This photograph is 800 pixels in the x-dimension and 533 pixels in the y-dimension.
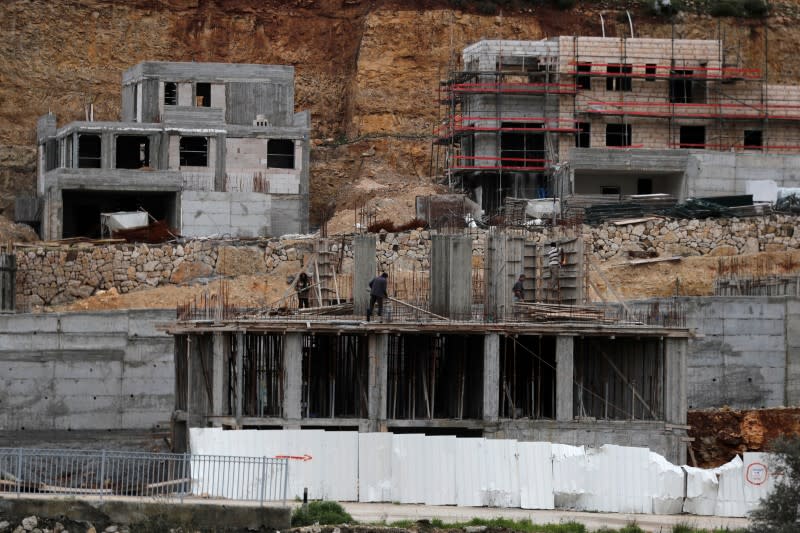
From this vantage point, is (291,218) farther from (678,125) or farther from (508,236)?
(508,236)

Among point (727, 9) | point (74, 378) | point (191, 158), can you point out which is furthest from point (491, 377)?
point (727, 9)

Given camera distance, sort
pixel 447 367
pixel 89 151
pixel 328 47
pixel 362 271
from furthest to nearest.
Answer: pixel 328 47, pixel 89 151, pixel 447 367, pixel 362 271

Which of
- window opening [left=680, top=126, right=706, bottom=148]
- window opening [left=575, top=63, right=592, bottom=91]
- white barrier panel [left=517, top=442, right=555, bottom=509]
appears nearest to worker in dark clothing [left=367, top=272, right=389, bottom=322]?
white barrier panel [left=517, top=442, right=555, bottom=509]

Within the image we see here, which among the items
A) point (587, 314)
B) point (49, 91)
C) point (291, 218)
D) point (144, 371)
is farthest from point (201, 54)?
point (587, 314)

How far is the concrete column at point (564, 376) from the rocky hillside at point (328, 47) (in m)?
35.0

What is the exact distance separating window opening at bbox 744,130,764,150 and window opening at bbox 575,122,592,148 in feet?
18.7

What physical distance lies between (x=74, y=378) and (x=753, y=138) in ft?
102

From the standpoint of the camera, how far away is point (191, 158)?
65875 mm

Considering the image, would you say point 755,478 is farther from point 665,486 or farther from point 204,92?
point 204,92

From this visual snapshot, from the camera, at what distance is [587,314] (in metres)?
42.8

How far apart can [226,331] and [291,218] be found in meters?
25.5

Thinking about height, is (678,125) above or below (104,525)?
above

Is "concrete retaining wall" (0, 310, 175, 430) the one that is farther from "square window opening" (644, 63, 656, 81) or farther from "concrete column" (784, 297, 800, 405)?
"square window opening" (644, 63, 656, 81)

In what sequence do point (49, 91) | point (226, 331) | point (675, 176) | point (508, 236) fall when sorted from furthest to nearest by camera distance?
1. point (49, 91)
2. point (675, 176)
3. point (508, 236)
4. point (226, 331)
